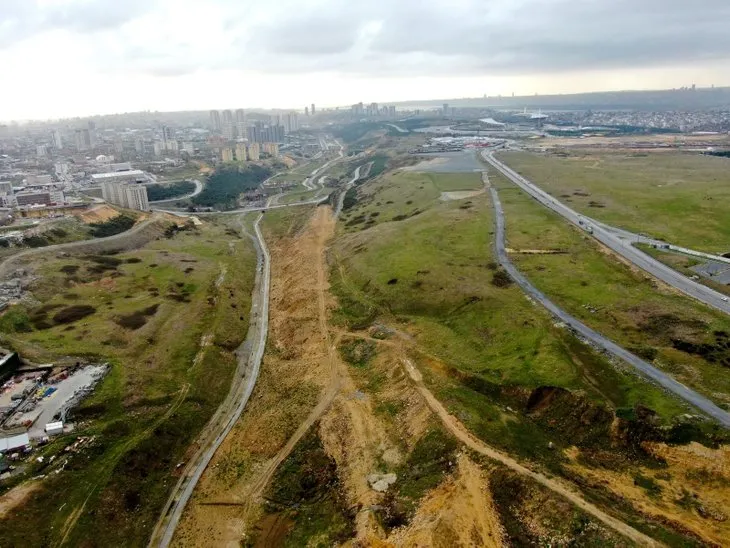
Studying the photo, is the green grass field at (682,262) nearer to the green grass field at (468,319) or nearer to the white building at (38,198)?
the green grass field at (468,319)

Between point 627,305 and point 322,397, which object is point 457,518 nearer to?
point 322,397

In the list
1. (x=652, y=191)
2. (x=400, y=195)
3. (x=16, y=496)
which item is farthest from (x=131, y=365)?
(x=652, y=191)

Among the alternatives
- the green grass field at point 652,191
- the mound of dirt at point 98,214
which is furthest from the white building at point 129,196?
the green grass field at point 652,191

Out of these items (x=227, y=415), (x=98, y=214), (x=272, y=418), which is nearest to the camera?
(x=272, y=418)

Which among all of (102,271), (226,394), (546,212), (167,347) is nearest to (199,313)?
(167,347)

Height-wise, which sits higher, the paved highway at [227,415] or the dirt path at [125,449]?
the dirt path at [125,449]

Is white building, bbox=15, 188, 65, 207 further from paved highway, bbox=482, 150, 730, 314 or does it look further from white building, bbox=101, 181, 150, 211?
paved highway, bbox=482, 150, 730, 314

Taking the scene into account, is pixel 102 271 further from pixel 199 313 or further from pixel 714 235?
pixel 714 235

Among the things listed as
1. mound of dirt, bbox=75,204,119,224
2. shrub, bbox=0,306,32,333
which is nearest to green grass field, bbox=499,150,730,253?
shrub, bbox=0,306,32,333
